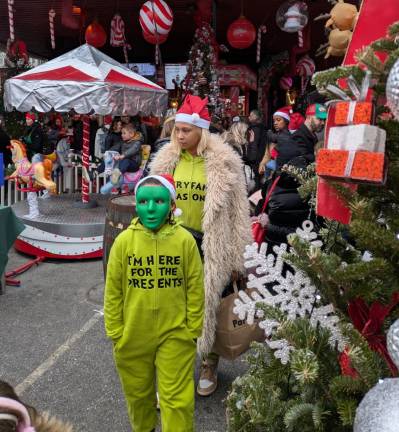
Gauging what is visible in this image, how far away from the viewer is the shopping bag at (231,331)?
2811 mm

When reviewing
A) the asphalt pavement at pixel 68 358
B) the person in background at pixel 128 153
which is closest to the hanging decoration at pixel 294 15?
the person in background at pixel 128 153

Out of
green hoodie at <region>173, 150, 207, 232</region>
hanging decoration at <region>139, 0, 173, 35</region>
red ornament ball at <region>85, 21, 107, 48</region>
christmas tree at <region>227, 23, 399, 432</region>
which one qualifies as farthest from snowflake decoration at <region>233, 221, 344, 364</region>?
red ornament ball at <region>85, 21, 107, 48</region>

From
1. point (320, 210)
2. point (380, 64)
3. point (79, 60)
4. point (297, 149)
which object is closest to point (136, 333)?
point (320, 210)

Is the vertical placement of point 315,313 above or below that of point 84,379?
above

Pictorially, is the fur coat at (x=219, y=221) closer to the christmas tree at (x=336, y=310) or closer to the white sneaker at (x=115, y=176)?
the christmas tree at (x=336, y=310)

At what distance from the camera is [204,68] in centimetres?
826

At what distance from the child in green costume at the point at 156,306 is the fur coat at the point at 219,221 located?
1.54 feet

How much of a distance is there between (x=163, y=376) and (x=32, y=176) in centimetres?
478

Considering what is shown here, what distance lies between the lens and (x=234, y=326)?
2.81 metres

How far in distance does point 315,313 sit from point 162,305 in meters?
0.96

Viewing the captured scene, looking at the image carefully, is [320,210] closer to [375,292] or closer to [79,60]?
[375,292]

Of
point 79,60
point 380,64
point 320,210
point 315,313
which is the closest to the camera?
point 380,64

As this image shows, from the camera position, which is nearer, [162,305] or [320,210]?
[320,210]

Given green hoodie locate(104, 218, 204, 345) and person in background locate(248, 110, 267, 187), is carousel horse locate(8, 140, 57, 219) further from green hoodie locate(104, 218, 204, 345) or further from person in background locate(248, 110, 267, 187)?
green hoodie locate(104, 218, 204, 345)
